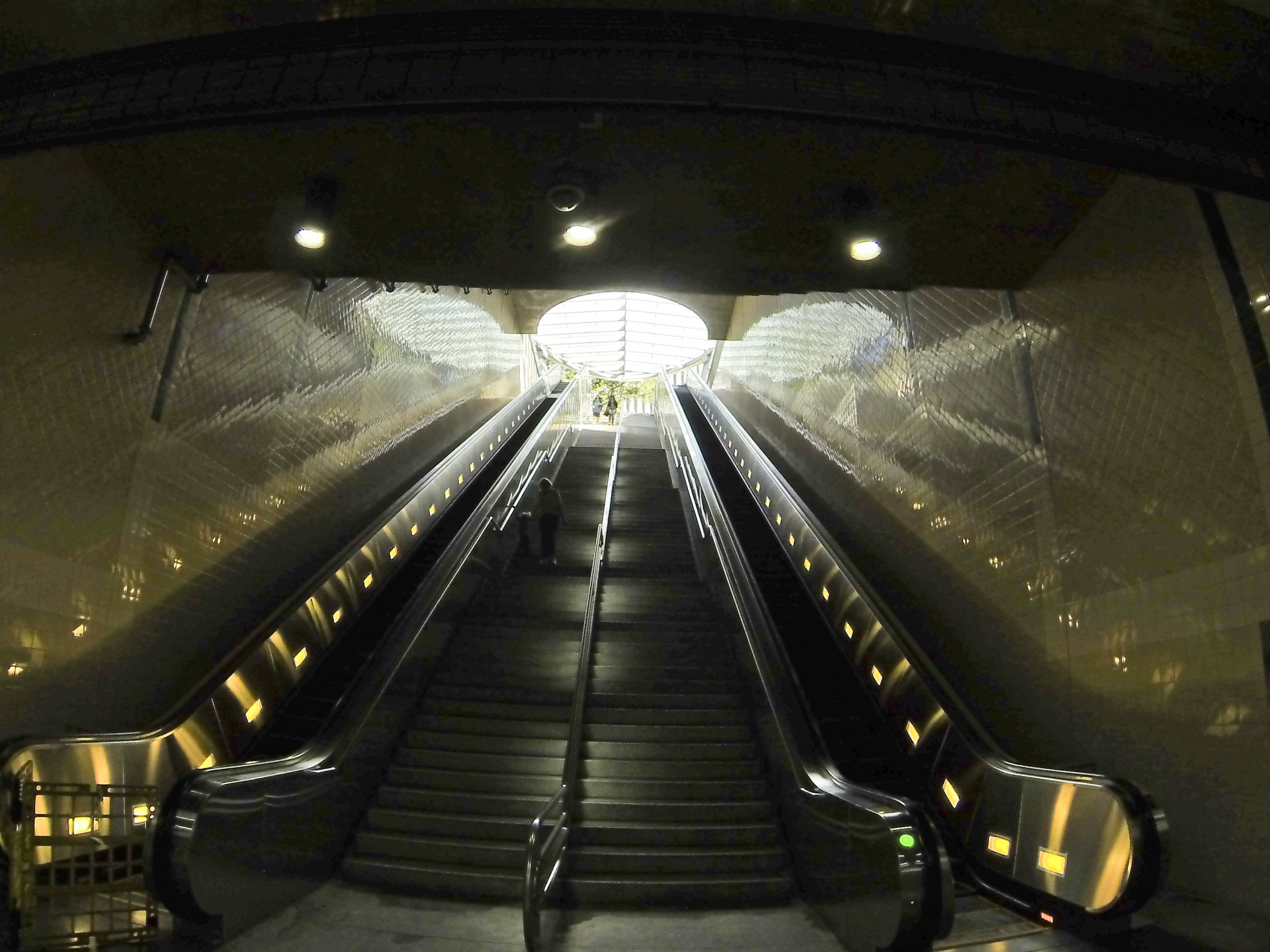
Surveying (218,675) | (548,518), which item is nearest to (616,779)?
(218,675)

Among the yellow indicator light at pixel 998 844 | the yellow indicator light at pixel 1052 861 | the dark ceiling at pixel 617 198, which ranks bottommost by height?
the yellow indicator light at pixel 998 844

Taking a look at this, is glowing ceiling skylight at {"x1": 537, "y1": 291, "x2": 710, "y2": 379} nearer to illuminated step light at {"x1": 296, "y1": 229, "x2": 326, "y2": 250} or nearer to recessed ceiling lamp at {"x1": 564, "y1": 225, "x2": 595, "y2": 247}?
recessed ceiling lamp at {"x1": 564, "y1": 225, "x2": 595, "y2": 247}

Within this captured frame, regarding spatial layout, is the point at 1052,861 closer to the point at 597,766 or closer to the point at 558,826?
the point at 558,826

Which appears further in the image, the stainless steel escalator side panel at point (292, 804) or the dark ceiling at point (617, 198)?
the dark ceiling at point (617, 198)

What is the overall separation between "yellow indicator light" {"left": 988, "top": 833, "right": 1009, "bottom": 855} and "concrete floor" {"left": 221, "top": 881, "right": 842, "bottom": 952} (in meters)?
1.00

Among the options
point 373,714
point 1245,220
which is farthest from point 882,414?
point 373,714

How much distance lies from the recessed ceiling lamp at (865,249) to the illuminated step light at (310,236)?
2824 millimetres

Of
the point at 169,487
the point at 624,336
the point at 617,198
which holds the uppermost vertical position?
the point at 624,336

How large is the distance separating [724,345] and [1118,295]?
16904mm

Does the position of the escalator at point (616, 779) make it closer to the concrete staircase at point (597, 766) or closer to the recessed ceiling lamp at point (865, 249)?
the concrete staircase at point (597, 766)

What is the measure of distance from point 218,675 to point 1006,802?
470 centimetres

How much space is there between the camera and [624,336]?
113 feet

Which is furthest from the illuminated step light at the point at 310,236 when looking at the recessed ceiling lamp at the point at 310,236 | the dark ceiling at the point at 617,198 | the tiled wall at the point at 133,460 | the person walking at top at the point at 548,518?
the person walking at top at the point at 548,518

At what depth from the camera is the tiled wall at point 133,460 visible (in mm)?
4043
